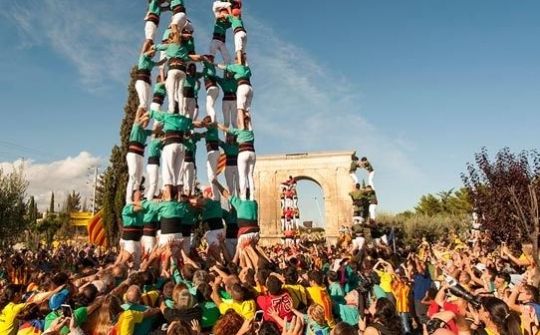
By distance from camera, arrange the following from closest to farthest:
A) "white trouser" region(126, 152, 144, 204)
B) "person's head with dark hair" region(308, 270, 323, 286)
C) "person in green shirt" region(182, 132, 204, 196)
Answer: "person's head with dark hair" region(308, 270, 323, 286), "white trouser" region(126, 152, 144, 204), "person in green shirt" region(182, 132, 204, 196)

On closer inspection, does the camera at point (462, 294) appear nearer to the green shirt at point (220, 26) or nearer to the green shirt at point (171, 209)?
the green shirt at point (171, 209)

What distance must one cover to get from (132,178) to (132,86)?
56.4 ft

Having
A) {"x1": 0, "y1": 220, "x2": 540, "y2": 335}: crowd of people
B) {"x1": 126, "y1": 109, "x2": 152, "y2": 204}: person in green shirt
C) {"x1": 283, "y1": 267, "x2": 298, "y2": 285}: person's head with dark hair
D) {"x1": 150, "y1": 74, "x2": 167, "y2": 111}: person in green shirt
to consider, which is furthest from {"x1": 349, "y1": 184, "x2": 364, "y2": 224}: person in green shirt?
{"x1": 283, "y1": 267, "x2": 298, "y2": 285}: person's head with dark hair

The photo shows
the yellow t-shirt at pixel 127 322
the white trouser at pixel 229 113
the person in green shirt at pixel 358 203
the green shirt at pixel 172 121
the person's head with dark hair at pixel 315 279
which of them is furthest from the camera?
the person in green shirt at pixel 358 203

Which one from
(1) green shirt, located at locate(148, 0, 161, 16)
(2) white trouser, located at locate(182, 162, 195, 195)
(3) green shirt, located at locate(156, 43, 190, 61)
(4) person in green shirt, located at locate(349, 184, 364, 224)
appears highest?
(1) green shirt, located at locate(148, 0, 161, 16)

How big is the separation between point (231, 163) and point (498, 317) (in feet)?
31.1

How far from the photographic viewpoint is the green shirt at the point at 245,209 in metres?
11.4

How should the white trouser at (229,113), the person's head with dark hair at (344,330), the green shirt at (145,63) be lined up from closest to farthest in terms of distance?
the person's head with dark hair at (344,330)
the green shirt at (145,63)
the white trouser at (229,113)

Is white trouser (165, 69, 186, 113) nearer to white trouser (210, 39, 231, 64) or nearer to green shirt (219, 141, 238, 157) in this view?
green shirt (219, 141, 238, 157)

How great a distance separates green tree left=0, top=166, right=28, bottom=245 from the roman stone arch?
72.3 feet

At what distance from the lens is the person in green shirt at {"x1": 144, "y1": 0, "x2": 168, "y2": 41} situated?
12825 millimetres

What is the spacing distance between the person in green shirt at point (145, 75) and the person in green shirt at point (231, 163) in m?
2.57

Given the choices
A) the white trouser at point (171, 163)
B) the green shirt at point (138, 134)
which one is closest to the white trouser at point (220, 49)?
the green shirt at point (138, 134)

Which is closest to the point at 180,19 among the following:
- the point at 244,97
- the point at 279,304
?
the point at 244,97
